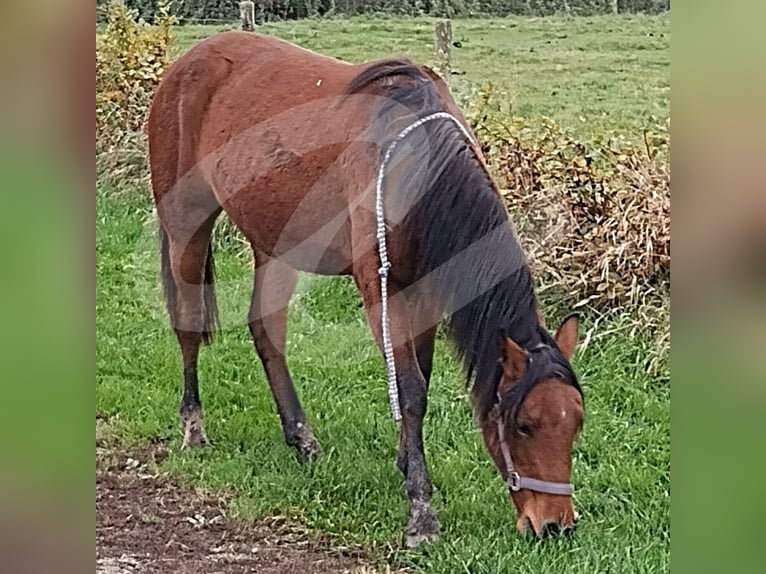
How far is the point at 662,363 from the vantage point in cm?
165

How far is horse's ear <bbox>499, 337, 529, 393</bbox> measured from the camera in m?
1.74

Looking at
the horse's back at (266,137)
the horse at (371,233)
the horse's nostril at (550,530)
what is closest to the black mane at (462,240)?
the horse at (371,233)

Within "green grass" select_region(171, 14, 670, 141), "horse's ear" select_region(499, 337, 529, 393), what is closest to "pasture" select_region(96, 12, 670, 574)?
"green grass" select_region(171, 14, 670, 141)

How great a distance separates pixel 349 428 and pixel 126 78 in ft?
3.02

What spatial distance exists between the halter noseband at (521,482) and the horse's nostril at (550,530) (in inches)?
2.4

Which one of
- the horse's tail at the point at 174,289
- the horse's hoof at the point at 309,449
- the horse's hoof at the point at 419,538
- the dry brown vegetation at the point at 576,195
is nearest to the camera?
the dry brown vegetation at the point at 576,195

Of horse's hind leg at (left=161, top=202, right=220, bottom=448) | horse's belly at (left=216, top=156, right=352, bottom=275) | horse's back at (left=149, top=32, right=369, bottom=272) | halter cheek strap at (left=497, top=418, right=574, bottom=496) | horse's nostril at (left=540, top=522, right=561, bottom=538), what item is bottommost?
horse's nostril at (left=540, top=522, right=561, bottom=538)

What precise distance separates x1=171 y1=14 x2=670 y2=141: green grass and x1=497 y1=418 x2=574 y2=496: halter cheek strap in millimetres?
620

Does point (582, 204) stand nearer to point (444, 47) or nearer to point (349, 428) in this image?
point (444, 47)

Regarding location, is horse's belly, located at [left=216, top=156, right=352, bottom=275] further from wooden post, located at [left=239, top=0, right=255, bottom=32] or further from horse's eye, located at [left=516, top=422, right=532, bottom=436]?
horse's eye, located at [left=516, top=422, right=532, bottom=436]

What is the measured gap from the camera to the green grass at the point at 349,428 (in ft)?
5.70

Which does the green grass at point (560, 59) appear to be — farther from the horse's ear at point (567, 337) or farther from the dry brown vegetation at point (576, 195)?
the horse's ear at point (567, 337)

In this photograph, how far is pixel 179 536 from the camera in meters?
1.97
